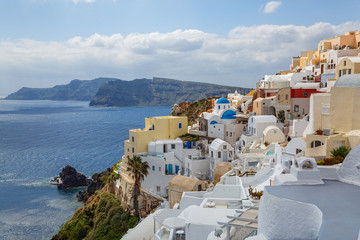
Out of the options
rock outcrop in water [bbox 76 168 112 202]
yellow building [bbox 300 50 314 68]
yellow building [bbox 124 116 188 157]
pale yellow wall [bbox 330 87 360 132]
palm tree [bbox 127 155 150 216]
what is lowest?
rock outcrop in water [bbox 76 168 112 202]

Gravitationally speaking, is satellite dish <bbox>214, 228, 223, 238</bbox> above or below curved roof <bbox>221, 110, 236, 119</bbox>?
below

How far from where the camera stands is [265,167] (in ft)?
96.9

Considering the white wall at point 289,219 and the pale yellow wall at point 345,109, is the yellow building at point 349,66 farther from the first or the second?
the white wall at point 289,219

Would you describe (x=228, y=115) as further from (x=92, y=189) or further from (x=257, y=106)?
Result: (x=92, y=189)

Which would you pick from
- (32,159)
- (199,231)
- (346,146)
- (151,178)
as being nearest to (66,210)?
(151,178)

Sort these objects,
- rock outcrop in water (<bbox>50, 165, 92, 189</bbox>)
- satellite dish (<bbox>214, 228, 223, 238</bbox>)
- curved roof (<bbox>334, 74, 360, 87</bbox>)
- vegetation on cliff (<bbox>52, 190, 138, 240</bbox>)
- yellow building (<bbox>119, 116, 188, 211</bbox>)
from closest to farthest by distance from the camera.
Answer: satellite dish (<bbox>214, 228, 223, 238</bbox>) < curved roof (<bbox>334, 74, 360, 87</bbox>) < vegetation on cliff (<bbox>52, 190, 138, 240</bbox>) < yellow building (<bbox>119, 116, 188, 211</bbox>) < rock outcrop in water (<bbox>50, 165, 92, 189</bbox>)

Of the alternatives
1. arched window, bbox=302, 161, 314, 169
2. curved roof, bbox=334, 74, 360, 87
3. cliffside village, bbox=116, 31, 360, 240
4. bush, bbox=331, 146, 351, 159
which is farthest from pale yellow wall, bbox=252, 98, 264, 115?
arched window, bbox=302, 161, 314, 169

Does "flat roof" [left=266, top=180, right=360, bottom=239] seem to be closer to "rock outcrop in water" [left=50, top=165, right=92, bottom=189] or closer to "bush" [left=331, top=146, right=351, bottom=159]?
"bush" [left=331, top=146, right=351, bottom=159]

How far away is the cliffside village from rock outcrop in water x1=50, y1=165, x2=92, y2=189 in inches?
1030

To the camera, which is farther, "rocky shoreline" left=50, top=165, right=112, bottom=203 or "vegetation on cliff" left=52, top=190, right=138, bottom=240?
"rocky shoreline" left=50, top=165, right=112, bottom=203

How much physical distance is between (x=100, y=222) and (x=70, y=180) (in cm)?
2824

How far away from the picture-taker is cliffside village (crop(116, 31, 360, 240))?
1091 cm

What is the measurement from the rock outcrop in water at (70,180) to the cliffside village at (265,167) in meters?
26.2

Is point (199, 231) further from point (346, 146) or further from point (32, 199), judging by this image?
point (32, 199)
